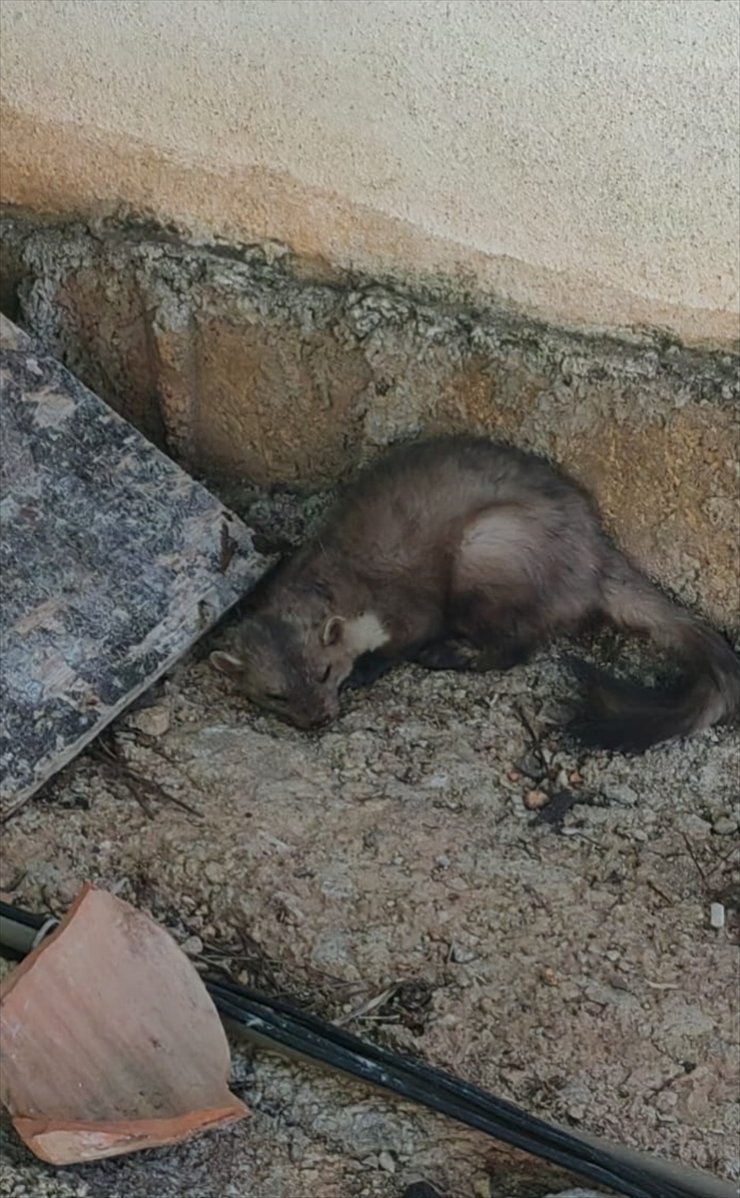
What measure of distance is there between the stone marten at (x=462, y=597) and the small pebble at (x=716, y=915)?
1.21ft

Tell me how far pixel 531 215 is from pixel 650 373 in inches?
15.0

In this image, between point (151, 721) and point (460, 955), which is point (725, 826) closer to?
point (460, 955)

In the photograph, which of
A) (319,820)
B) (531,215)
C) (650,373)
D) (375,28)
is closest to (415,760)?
(319,820)

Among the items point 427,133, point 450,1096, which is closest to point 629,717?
point 450,1096

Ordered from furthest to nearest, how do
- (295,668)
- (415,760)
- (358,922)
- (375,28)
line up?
A: 1. (295,668)
2. (415,760)
3. (375,28)
4. (358,922)

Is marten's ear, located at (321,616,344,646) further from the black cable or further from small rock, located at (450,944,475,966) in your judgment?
the black cable

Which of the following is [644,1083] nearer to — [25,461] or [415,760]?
[415,760]

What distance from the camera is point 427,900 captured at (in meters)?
2.71

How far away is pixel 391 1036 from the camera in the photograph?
248 cm

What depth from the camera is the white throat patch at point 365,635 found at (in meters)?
3.37

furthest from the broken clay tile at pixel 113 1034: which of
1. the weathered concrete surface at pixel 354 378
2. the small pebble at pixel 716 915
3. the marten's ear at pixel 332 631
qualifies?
the weathered concrete surface at pixel 354 378

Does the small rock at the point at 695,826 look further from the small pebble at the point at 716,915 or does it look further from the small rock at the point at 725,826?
the small pebble at the point at 716,915

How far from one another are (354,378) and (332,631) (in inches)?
22.0

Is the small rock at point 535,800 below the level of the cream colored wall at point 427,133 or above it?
below
